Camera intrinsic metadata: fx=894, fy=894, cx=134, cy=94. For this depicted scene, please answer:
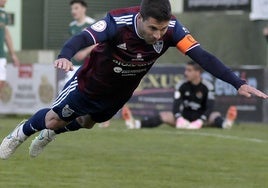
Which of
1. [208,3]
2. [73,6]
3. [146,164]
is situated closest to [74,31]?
[73,6]

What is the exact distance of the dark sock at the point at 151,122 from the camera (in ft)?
51.9

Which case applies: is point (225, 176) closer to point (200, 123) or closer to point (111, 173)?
point (111, 173)

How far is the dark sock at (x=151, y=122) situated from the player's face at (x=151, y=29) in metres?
8.42

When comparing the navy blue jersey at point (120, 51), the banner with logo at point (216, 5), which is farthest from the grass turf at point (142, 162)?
the banner with logo at point (216, 5)

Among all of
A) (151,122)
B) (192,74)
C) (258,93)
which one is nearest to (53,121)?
(258,93)

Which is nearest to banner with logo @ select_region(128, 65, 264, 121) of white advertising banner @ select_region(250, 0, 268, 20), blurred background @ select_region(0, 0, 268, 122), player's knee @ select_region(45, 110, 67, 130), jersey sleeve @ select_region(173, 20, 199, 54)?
blurred background @ select_region(0, 0, 268, 122)

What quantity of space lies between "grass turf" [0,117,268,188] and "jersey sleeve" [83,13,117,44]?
4.33 feet

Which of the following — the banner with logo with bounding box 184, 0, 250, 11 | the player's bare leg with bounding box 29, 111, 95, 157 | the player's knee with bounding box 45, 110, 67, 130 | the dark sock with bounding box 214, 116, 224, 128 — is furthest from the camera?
the banner with logo with bounding box 184, 0, 250, 11

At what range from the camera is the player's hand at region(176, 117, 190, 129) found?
15.9 metres

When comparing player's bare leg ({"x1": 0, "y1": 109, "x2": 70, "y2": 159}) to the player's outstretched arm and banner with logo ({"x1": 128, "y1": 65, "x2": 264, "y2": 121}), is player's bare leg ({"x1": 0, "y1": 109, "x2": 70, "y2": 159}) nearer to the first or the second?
Answer: the player's outstretched arm

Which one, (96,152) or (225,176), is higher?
(225,176)

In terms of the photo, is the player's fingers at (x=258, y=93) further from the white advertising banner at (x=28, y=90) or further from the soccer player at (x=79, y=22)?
the white advertising banner at (x=28, y=90)

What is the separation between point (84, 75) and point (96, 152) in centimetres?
266

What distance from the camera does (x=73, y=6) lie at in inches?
583
